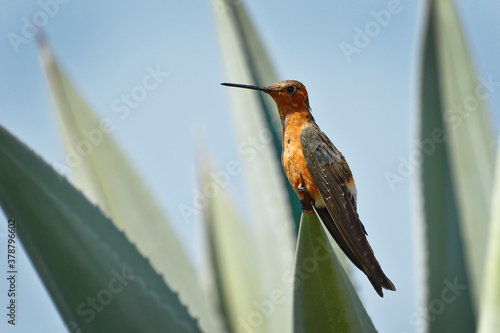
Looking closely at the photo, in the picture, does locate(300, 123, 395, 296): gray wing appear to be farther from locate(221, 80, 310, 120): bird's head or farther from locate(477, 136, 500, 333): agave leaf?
locate(477, 136, 500, 333): agave leaf

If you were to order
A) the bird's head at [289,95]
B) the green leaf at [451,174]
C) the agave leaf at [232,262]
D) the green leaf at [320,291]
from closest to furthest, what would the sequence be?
the green leaf at [320,291] → the bird's head at [289,95] → the green leaf at [451,174] → the agave leaf at [232,262]

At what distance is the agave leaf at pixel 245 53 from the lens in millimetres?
2631

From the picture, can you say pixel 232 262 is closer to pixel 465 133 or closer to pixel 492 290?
pixel 465 133

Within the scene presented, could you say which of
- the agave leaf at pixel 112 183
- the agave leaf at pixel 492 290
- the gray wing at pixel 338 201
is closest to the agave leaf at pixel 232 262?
the agave leaf at pixel 112 183

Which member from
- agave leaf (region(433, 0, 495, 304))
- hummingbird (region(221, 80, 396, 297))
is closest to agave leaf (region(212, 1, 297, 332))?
hummingbird (region(221, 80, 396, 297))

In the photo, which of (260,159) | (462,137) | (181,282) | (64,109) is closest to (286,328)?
(181,282)

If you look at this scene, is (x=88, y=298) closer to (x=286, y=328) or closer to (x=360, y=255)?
(x=360, y=255)

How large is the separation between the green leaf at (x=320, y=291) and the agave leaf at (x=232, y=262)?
103 centimetres

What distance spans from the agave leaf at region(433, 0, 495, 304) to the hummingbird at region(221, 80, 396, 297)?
2.30 ft

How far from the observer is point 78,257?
170 cm

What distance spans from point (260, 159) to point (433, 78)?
2.64ft

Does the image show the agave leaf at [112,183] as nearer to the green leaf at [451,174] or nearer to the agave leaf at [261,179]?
the agave leaf at [261,179]

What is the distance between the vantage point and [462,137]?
8.28 ft

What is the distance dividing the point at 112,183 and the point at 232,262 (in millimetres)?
719
